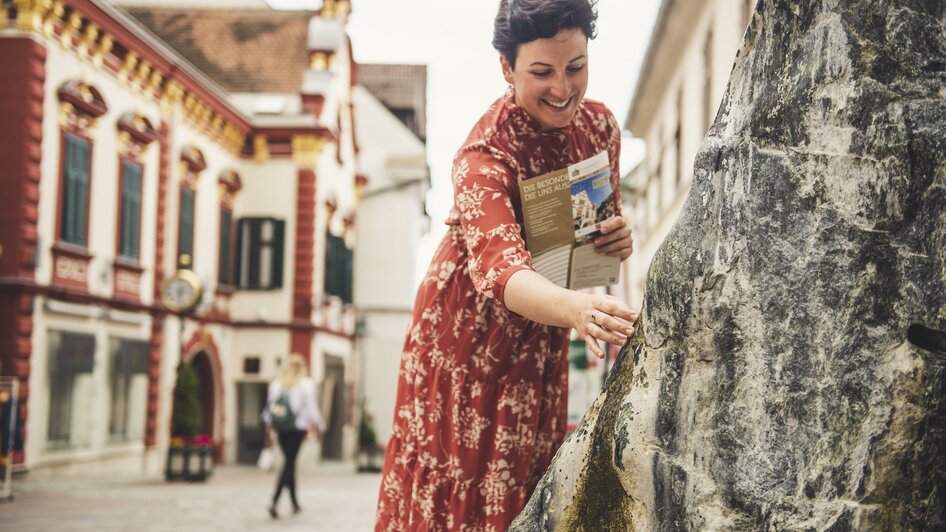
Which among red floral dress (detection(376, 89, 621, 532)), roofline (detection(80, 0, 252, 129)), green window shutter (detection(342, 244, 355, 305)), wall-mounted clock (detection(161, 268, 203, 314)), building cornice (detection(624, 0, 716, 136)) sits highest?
building cornice (detection(624, 0, 716, 136))

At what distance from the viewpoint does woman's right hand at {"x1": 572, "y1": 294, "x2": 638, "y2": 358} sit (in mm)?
2131

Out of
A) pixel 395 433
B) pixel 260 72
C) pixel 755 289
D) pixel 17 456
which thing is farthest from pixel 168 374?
pixel 755 289

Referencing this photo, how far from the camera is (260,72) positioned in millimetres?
27672

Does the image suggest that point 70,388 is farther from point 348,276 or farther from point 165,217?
point 348,276

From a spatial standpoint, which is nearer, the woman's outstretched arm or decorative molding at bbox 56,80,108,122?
the woman's outstretched arm

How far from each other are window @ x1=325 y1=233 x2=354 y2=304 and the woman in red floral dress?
2526cm

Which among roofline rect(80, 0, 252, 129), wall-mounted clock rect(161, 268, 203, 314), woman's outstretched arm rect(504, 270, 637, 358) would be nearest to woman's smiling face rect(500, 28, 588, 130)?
woman's outstretched arm rect(504, 270, 637, 358)

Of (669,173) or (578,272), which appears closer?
(578,272)

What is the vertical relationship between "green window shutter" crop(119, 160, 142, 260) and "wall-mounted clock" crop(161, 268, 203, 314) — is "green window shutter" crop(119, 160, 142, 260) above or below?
Answer: above

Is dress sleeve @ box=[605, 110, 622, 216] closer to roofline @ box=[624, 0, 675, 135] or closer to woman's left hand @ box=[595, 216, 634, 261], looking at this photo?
woman's left hand @ box=[595, 216, 634, 261]

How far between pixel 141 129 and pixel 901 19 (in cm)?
1897

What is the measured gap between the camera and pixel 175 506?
13305 mm

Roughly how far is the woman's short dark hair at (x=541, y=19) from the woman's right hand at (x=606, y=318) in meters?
0.68

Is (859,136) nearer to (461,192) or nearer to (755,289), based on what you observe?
(755,289)
